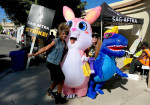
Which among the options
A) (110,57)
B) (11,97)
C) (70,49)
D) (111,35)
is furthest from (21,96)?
(111,35)

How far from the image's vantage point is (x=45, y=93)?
9.21 ft

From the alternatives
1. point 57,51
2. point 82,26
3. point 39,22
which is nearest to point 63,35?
point 57,51

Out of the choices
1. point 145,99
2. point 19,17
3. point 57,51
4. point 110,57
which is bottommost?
point 145,99

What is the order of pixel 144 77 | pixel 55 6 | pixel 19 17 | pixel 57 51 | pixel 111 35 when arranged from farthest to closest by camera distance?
pixel 19 17 < pixel 55 6 < pixel 144 77 < pixel 111 35 < pixel 57 51

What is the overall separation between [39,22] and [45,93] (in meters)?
2.68

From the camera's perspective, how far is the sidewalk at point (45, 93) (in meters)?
2.46

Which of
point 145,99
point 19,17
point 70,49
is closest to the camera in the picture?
point 70,49

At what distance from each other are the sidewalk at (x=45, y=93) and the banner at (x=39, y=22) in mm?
1679

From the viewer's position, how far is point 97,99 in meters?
2.57

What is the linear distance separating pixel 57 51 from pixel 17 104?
1448 millimetres

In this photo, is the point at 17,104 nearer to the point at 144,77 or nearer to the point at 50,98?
the point at 50,98

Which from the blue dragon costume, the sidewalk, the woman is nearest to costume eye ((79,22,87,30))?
the woman

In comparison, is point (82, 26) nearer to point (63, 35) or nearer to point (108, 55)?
point (63, 35)

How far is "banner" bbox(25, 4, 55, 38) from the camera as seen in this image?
167 inches
